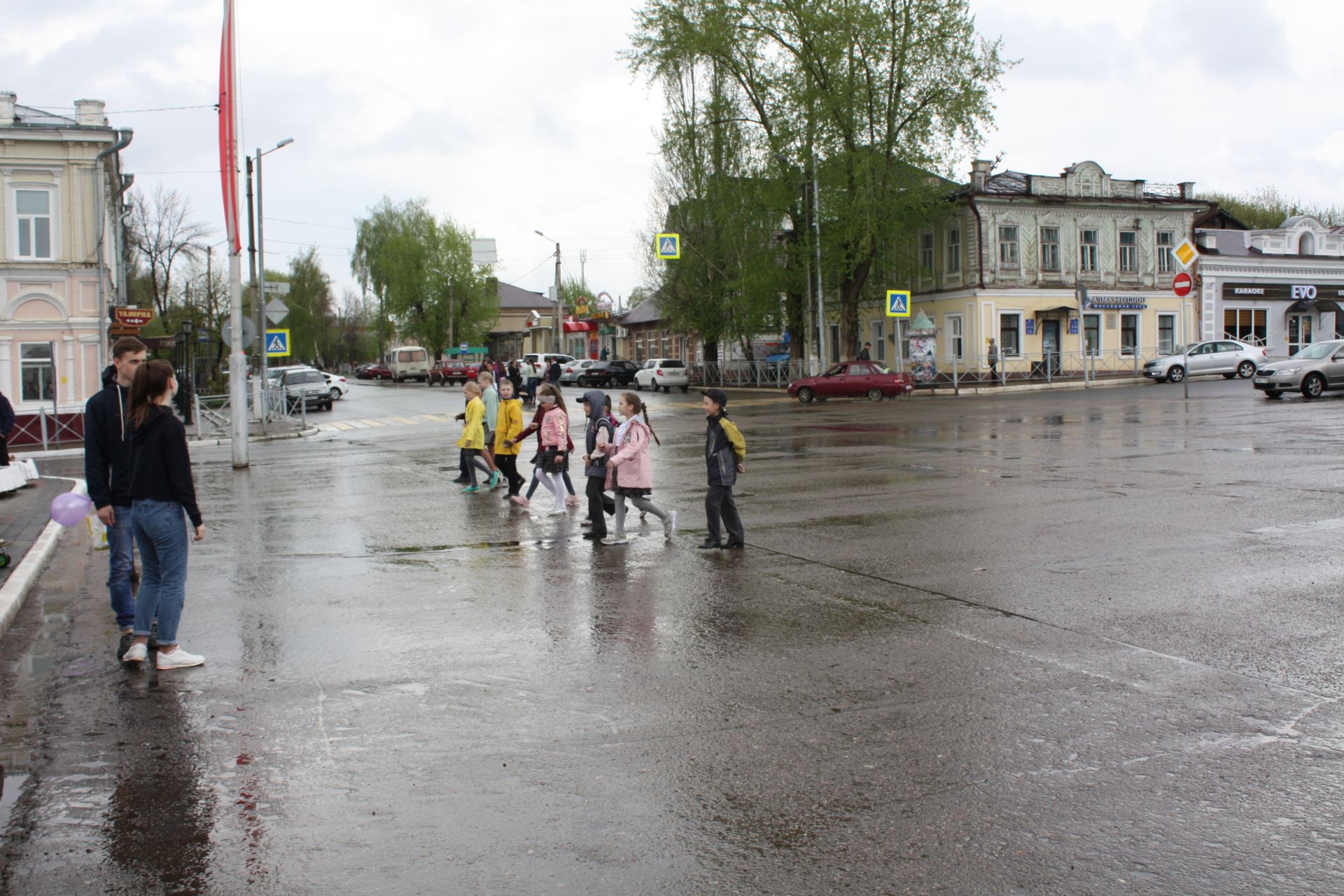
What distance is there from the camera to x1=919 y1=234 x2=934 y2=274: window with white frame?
167 ft

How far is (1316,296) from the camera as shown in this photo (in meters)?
54.0

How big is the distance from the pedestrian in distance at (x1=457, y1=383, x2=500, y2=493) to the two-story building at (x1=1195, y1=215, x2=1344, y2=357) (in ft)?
150

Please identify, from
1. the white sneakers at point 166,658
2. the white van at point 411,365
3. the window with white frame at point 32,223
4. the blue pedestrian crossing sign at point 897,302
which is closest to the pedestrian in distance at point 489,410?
the white sneakers at point 166,658

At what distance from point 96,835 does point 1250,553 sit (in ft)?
27.3

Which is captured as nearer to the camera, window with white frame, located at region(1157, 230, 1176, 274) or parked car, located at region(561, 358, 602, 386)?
window with white frame, located at region(1157, 230, 1176, 274)

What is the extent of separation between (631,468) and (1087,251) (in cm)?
4481

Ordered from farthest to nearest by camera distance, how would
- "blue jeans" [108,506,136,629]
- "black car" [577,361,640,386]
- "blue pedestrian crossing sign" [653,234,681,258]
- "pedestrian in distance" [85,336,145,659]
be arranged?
"black car" [577,361,640,386], "blue pedestrian crossing sign" [653,234,681,258], "blue jeans" [108,506,136,629], "pedestrian in distance" [85,336,145,659]

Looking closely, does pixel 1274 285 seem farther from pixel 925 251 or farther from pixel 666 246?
pixel 666 246

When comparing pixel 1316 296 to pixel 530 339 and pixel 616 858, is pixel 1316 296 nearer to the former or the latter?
pixel 616 858

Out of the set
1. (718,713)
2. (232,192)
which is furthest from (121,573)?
(232,192)

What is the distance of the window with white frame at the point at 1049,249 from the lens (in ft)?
162

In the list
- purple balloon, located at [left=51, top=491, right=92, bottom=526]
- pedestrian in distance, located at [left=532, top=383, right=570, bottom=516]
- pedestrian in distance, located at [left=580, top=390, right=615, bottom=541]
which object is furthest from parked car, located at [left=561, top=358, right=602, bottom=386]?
purple balloon, located at [left=51, top=491, right=92, bottom=526]

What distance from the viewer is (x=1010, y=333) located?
158 ft

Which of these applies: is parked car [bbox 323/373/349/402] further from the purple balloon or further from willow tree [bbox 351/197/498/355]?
the purple balloon
